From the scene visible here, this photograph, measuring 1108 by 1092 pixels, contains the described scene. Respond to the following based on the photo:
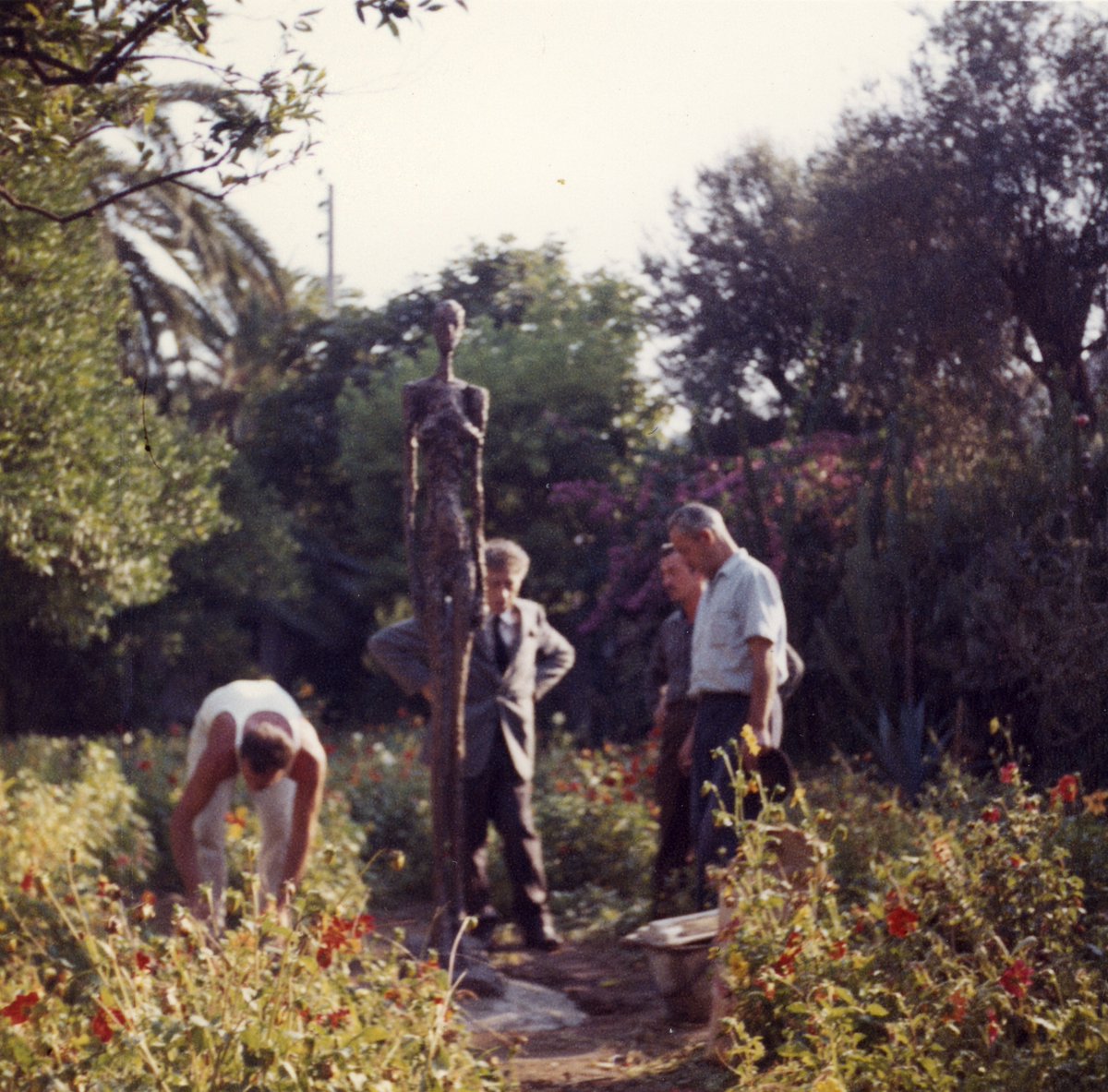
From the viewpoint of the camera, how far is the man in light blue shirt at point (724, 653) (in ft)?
18.0

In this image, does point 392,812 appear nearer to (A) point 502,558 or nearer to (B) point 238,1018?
(A) point 502,558

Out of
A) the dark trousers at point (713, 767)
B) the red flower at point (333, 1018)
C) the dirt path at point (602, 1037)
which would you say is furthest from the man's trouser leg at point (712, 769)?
the red flower at point (333, 1018)

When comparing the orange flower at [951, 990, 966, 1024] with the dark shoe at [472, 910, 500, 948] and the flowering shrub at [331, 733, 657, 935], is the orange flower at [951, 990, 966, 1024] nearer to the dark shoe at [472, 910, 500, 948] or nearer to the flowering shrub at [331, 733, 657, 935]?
the dark shoe at [472, 910, 500, 948]

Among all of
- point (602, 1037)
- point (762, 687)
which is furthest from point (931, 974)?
point (602, 1037)

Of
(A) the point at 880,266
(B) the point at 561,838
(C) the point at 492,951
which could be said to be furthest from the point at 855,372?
(C) the point at 492,951

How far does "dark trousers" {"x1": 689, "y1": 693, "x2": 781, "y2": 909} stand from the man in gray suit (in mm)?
1118

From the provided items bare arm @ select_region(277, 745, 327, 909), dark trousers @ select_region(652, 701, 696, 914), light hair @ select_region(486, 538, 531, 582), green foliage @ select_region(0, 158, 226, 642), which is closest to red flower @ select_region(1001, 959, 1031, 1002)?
bare arm @ select_region(277, 745, 327, 909)

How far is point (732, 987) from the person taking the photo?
4.08 meters

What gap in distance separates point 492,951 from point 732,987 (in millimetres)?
2917

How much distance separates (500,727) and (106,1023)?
12.0 ft

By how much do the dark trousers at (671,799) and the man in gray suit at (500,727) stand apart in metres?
0.57

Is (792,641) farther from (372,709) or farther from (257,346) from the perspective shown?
(257,346)

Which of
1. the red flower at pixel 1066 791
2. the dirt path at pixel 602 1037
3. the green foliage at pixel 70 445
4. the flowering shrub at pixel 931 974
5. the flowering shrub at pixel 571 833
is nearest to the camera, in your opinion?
the flowering shrub at pixel 931 974

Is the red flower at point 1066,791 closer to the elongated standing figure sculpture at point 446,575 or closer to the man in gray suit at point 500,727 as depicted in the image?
the elongated standing figure sculpture at point 446,575
